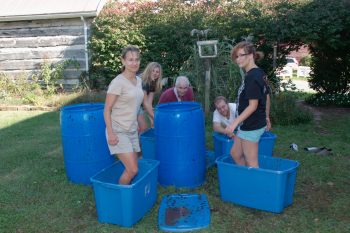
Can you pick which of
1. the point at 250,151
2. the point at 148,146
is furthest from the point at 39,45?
the point at 250,151

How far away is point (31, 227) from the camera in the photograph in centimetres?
354

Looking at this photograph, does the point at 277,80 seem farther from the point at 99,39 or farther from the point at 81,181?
the point at 81,181

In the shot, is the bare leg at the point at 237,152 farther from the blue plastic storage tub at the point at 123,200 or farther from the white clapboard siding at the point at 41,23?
the white clapboard siding at the point at 41,23

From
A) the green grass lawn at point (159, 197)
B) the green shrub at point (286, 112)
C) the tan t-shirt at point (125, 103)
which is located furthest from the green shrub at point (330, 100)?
the tan t-shirt at point (125, 103)

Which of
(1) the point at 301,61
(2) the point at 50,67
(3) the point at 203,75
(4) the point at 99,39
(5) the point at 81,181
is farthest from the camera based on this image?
(1) the point at 301,61

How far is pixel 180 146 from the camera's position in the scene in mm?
4230

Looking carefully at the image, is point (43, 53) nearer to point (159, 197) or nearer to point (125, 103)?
point (159, 197)

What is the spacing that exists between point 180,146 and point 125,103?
95 cm

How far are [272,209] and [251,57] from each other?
58.7 inches

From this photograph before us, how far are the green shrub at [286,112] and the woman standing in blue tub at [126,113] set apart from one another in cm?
438

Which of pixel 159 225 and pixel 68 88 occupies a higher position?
pixel 68 88

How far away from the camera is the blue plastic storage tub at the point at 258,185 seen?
11.8 feet

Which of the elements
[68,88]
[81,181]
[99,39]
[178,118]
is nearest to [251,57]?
[178,118]

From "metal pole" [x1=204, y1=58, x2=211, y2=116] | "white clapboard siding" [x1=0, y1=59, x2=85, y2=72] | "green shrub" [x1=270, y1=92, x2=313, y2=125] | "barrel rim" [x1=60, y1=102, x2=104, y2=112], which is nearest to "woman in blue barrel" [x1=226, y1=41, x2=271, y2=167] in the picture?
"barrel rim" [x1=60, y1=102, x2=104, y2=112]
